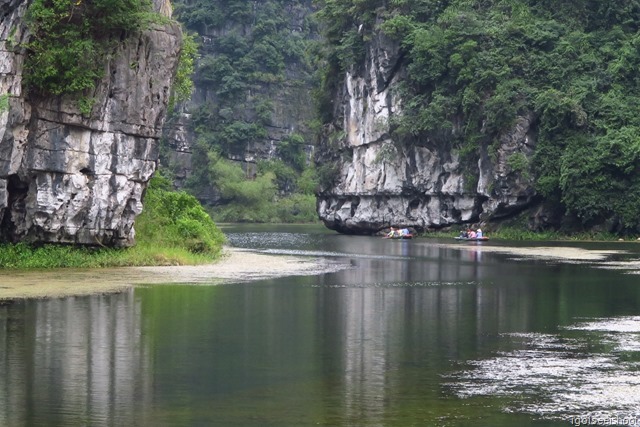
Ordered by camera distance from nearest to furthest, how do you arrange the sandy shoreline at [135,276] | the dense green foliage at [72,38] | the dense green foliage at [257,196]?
the sandy shoreline at [135,276], the dense green foliage at [72,38], the dense green foliage at [257,196]

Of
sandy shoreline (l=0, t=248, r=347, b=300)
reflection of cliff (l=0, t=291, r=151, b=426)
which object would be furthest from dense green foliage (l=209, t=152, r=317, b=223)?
reflection of cliff (l=0, t=291, r=151, b=426)

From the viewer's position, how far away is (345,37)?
247ft

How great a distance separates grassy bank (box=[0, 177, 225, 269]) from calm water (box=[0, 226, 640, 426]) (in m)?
6.49

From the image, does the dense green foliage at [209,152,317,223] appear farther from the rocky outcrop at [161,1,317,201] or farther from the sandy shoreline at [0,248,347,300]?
the sandy shoreline at [0,248,347,300]

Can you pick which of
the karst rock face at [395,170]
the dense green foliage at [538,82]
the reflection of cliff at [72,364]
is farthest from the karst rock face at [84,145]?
the karst rock face at [395,170]

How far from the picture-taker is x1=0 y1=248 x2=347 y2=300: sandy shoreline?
30219 millimetres

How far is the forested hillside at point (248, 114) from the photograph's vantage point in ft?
353

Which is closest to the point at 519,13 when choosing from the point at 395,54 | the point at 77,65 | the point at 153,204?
the point at 395,54

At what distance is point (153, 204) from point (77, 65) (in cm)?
889

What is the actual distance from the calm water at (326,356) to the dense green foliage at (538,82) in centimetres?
2970

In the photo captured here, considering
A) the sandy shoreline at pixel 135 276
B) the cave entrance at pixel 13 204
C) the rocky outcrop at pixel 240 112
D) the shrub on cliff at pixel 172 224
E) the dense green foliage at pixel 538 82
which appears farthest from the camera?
the rocky outcrop at pixel 240 112

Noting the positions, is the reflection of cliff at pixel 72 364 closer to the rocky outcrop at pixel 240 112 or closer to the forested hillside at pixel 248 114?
the forested hillside at pixel 248 114

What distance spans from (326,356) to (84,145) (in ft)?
61.2

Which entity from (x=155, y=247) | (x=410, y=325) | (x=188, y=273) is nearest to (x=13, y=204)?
(x=155, y=247)
